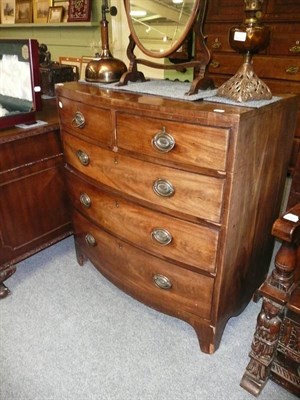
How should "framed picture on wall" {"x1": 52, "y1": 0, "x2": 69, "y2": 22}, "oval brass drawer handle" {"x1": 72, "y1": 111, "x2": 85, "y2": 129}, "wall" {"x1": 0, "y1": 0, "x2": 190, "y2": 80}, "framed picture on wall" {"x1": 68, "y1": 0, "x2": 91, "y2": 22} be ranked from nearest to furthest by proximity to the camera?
"oval brass drawer handle" {"x1": 72, "y1": 111, "x2": 85, "y2": 129} → "wall" {"x1": 0, "y1": 0, "x2": 190, "y2": 80} → "framed picture on wall" {"x1": 68, "y1": 0, "x2": 91, "y2": 22} → "framed picture on wall" {"x1": 52, "y1": 0, "x2": 69, "y2": 22}

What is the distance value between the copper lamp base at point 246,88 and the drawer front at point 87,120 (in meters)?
0.44

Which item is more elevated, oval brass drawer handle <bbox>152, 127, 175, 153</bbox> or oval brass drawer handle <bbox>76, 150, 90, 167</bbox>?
oval brass drawer handle <bbox>152, 127, 175, 153</bbox>

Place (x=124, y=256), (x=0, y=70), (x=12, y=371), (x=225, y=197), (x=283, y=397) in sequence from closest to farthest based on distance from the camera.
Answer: (x=225, y=197)
(x=283, y=397)
(x=12, y=371)
(x=124, y=256)
(x=0, y=70)

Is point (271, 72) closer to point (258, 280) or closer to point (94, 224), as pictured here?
point (258, 280)

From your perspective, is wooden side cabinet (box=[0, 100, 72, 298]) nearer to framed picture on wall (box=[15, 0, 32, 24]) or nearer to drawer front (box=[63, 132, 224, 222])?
drawer front (box=[63, 132, 224, 222])

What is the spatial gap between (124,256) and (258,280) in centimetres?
66

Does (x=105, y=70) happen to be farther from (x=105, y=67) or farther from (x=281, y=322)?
(x=281, y=322)

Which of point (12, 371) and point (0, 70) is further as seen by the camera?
point (0, 70)

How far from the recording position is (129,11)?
1.35 metres

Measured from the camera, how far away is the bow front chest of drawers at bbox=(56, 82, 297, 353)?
1.01 metres

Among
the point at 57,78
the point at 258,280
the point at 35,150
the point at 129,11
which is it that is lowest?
the point at 258,280

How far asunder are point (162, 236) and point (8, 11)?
3.65 meters

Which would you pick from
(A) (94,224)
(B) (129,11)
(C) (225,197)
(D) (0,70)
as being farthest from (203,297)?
(D) (0,70)

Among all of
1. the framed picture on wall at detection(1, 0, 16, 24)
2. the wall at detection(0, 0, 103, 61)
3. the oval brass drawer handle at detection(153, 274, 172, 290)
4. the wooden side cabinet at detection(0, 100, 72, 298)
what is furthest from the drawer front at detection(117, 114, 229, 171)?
the framed picture on wall at detection(1, 0, 16, 24)
